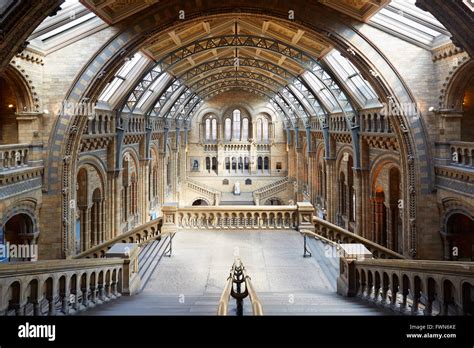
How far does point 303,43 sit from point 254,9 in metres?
5.01

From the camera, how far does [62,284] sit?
8211 mm

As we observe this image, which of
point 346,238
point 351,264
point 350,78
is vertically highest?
point 350,78

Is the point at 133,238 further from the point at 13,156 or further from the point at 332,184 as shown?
the point at 332,184

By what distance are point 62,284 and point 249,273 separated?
578 cm

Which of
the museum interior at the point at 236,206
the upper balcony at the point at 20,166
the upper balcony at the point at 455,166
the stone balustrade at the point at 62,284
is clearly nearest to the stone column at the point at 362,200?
the museum interior at the point at 236,206

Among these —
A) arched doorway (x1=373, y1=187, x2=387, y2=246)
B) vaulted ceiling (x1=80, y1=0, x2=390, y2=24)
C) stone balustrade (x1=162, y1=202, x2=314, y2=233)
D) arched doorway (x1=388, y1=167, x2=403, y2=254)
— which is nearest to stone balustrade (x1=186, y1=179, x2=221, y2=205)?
arched doorway (x1=373, y1=187, x2=387, y2=246)

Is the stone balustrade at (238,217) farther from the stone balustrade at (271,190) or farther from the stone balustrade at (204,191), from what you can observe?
the stone balustrade at (204,191)

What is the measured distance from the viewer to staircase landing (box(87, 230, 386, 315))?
8680 mm

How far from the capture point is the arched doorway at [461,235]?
15.4m

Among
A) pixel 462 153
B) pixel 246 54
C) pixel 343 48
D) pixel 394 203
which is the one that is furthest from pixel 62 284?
pixel 246 54

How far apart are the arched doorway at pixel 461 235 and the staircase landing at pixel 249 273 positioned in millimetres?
4686

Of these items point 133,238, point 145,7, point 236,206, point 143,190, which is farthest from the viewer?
point 143,190

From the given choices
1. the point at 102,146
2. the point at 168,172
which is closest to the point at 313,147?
the point at 168,172
